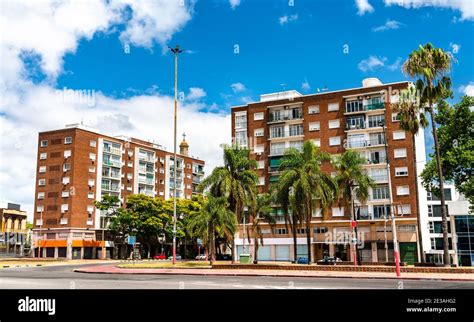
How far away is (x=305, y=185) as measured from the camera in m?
40.7

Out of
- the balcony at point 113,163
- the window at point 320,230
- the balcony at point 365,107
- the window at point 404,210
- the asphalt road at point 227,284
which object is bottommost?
the asphalt road at point 227,284

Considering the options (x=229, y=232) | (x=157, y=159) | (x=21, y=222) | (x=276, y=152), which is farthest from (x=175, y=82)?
(x=21, y=222)

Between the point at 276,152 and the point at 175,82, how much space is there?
30625 mm

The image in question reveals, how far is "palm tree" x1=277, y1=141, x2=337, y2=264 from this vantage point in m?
41.1

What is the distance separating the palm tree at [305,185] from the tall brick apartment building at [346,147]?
70.1 feet

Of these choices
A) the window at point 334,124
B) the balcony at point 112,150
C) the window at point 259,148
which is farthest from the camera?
the balcony at point 112,150

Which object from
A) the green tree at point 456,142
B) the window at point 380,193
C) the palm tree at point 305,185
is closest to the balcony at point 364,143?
the window at point 380,193

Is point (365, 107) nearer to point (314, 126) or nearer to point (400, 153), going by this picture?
point (314, 126)

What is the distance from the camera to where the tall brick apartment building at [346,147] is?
65.9 meters

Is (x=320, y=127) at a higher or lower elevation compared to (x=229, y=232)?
higher

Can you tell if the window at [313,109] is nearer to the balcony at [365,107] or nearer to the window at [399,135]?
the balcony at [365,107]

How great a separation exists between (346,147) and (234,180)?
31.0 metres
